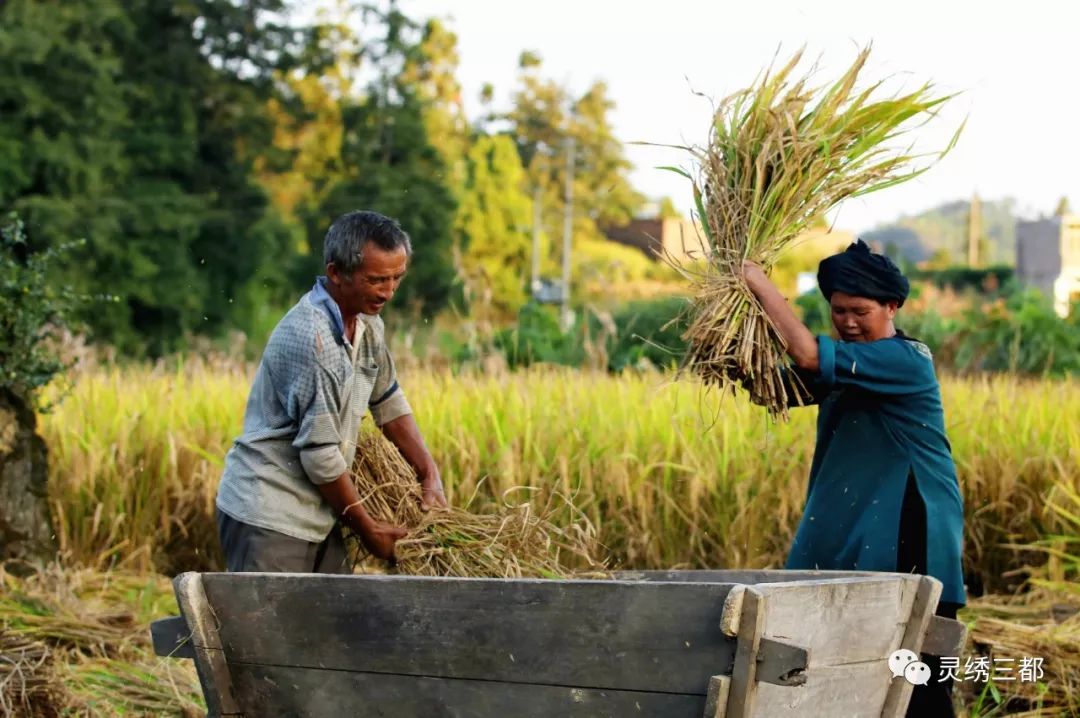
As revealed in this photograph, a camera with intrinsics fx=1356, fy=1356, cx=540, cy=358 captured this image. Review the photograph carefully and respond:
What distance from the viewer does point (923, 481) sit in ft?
11.1

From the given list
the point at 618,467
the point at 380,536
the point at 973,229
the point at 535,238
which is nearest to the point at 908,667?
the point at 380,536

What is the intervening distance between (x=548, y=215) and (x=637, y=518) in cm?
3897

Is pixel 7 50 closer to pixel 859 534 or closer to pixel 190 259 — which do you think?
pixel 190 259

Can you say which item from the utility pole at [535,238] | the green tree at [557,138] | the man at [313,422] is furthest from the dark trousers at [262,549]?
the green tree at [557,138]

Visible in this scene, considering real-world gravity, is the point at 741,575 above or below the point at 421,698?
above

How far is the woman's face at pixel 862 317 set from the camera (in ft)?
11.1

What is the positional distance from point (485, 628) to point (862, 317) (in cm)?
132

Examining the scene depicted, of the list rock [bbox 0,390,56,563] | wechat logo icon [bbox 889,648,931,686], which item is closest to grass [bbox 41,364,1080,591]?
rock [bbox 0,390,56,563]

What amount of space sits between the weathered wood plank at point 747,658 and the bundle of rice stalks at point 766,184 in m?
0.92

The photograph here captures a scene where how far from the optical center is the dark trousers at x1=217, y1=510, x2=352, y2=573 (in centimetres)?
342

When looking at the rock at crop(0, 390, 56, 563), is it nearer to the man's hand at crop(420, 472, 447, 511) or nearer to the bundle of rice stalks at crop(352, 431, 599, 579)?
the man's hand at crop(420, 472, 447, 511)

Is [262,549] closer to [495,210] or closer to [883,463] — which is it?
[883,463]

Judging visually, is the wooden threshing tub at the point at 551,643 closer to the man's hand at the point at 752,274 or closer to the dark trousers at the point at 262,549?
the dark trousers at the point at 262,549

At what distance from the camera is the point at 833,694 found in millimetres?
2715
